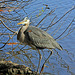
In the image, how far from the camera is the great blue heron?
282 inches

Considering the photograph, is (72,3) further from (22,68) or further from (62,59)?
(22,68)

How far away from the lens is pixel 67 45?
923cm

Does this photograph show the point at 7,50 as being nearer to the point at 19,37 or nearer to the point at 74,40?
the point at 19,37

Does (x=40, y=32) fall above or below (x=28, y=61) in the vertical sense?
above

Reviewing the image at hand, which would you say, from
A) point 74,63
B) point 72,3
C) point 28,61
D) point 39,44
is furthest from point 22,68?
point 72,3

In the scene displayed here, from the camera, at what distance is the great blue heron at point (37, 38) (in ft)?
23.5

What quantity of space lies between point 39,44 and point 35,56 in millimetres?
1317

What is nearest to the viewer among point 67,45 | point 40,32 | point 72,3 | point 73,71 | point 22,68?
point 22,68

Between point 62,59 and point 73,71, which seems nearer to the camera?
point 73,71

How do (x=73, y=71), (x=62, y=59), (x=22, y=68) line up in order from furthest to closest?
(x=62, y=59)
(x=73, y=71)
(x=22, y=68)

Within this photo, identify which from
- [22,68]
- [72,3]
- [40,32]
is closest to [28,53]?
[40,32]

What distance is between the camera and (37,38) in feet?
23.7

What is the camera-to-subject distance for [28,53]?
866 centimetres

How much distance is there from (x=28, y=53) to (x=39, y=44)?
1.45 m
